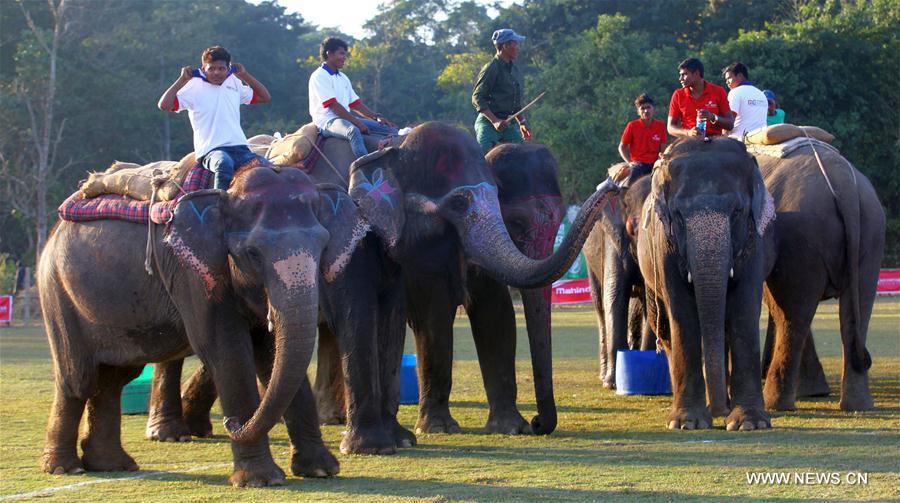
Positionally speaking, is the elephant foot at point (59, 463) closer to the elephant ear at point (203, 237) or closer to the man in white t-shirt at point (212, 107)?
the elephant ear at point (203, 237)

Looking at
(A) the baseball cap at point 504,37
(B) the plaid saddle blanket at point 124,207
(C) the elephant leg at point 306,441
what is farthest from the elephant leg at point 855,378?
(B) the plaid saddle blanket at point 124,207

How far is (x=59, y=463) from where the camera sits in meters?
9.15

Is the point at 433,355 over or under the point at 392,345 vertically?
under

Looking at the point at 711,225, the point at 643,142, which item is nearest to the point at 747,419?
the point at 711,225

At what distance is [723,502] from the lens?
724 cm

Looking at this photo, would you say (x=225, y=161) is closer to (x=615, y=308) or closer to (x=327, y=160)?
(x=327, y=160)

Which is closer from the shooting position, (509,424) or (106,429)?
(106,429)

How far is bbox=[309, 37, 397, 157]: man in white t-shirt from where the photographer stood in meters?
11.2

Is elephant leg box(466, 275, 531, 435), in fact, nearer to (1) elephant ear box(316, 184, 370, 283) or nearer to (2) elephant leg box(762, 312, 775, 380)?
(1) elephant ear box(316, 184, 370, 283)

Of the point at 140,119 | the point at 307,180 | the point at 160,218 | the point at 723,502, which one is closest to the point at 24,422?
the point at 160,218

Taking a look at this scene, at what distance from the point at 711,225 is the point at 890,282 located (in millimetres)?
25030

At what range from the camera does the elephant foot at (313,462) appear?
8.48m

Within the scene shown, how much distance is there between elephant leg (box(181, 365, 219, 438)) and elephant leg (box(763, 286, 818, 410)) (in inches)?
184

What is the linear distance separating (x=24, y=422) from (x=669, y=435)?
556 centimetres
